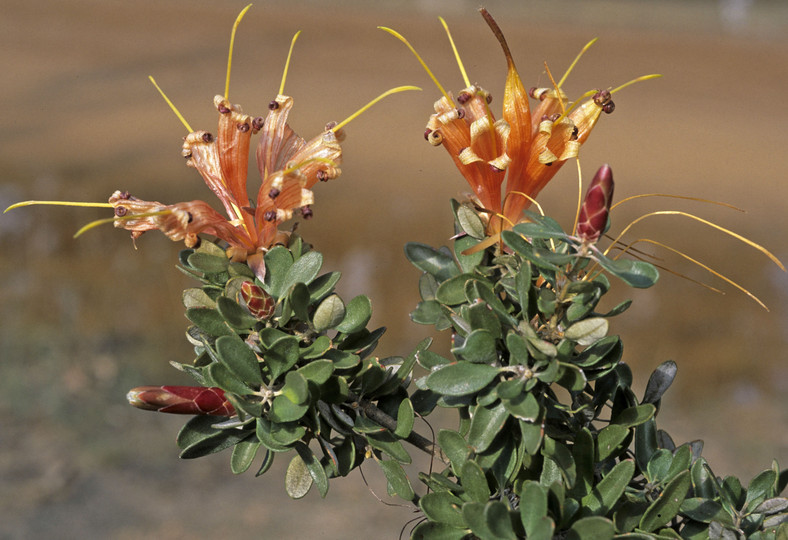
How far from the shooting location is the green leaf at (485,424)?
1.98ft

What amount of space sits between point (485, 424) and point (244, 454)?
227mm

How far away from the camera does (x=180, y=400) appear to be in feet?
2.12

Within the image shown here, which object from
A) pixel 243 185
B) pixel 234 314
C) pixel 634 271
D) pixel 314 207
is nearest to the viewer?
pixel 634 271

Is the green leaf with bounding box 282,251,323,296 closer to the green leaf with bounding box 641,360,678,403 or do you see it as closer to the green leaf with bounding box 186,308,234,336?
the green leaf with bounding box 186,308,234,336

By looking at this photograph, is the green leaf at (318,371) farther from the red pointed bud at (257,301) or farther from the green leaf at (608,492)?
the green leaf at (608,492)

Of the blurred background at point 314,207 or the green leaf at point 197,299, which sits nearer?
the green leaf at point 197,299

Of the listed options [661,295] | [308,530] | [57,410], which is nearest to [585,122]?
[308,530]

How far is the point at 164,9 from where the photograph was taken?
773 cm

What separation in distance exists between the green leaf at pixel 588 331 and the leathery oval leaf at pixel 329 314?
0.20m

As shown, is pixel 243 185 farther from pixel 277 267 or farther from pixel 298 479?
pixel 298 479

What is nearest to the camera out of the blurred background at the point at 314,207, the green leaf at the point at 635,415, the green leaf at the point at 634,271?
the green leaf at the point at 634,271

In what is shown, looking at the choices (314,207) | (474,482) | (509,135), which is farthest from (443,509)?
(314,207)

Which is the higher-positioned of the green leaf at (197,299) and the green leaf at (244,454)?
the green leaf at (197,299)

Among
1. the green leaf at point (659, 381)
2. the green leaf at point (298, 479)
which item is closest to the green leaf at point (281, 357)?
the green leaf at point (298, 479)
